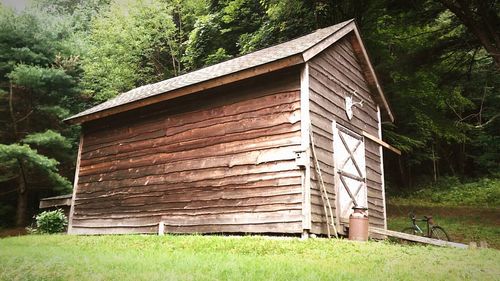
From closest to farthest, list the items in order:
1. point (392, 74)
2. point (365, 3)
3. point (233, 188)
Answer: point (233, 188)
point (392, 74)
point (365, 3)

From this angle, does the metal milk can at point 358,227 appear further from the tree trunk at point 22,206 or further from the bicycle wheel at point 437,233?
the tree trunk at point 22,206

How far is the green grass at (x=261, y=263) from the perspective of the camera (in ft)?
17.1

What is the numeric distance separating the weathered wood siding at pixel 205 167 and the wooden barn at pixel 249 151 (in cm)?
3

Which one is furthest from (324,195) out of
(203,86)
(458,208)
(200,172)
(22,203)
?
(22,203)

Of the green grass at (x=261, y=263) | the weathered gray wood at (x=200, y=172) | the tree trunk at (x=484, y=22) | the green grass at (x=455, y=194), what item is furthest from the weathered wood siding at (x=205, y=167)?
the green grass at (x=455, y=194)

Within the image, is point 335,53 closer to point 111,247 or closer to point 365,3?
point 111,247

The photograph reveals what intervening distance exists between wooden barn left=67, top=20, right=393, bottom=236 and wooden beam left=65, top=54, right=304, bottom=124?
3 cm

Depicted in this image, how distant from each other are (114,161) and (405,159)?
20731 mm

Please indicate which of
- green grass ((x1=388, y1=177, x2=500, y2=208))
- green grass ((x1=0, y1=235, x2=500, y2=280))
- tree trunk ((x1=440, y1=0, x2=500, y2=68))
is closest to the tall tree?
green grass ((x1=0, y1=235, x2=500, y2=280))

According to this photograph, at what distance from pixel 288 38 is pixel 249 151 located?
42.1ft

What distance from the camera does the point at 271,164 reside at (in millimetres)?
9453

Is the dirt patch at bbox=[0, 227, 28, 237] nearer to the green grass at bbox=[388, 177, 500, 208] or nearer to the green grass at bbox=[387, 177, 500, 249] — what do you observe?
the green grass at bbox=[387, 177, 500, 249]

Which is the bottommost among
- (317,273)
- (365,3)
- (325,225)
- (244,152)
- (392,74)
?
(317,273)

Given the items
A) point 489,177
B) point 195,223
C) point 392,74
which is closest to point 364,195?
point 195,223
